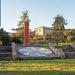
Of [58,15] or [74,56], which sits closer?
[74,56]

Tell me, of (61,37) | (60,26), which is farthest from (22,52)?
(60,26)

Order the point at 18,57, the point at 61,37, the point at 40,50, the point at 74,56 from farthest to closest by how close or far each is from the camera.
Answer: the point at 61,37
the point at 40,50
the point at 74,56
the point at 18,57

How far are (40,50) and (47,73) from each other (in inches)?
523

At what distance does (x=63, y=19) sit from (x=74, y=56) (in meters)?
28.0

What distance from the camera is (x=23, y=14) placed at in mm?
55250

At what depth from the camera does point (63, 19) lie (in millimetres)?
52500

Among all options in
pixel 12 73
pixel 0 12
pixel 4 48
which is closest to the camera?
pixel 12 73

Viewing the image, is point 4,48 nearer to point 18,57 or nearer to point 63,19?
point 18,57

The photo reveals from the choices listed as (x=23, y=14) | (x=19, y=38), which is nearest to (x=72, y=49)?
(x=19, y=38)

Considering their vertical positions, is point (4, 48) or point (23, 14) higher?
point (23, 14)

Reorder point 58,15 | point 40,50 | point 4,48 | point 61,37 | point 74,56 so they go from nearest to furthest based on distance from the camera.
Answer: point 74,56 < point 40,50 < point 4,48 < point 61,37 < point 58,15

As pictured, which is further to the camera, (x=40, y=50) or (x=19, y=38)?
(x=19, y=38)

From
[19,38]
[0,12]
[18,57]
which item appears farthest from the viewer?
[19,38]

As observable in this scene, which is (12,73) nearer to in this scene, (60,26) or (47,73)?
(47,73)
